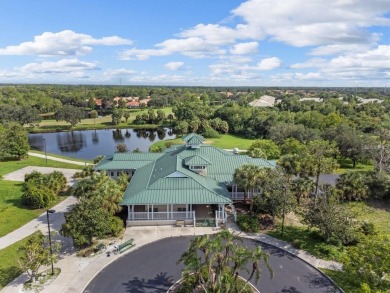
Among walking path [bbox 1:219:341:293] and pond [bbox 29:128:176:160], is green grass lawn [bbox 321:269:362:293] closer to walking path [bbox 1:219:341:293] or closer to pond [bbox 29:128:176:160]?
Result: walking path [bbox 1:219:341:293]

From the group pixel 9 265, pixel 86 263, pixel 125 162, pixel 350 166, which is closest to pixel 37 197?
pixel 125 162

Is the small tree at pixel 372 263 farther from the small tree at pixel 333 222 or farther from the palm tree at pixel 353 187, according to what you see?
the palm tree at pixel 353 187

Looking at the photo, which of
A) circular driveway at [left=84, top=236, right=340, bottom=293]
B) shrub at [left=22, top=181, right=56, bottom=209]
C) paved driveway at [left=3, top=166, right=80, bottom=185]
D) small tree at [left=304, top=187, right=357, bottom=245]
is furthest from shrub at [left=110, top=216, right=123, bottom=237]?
paved driveway at [left=3, top=166, right=80, bottom=185]

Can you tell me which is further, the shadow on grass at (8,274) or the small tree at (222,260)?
the shadow on grass at (8,274)

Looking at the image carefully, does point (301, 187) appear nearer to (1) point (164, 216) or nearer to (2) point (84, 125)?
(1) point (164, 216)

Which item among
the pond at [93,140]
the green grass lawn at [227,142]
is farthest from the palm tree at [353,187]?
the pond at [93,140]

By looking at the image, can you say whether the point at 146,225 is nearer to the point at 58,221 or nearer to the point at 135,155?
the point at 58,221
